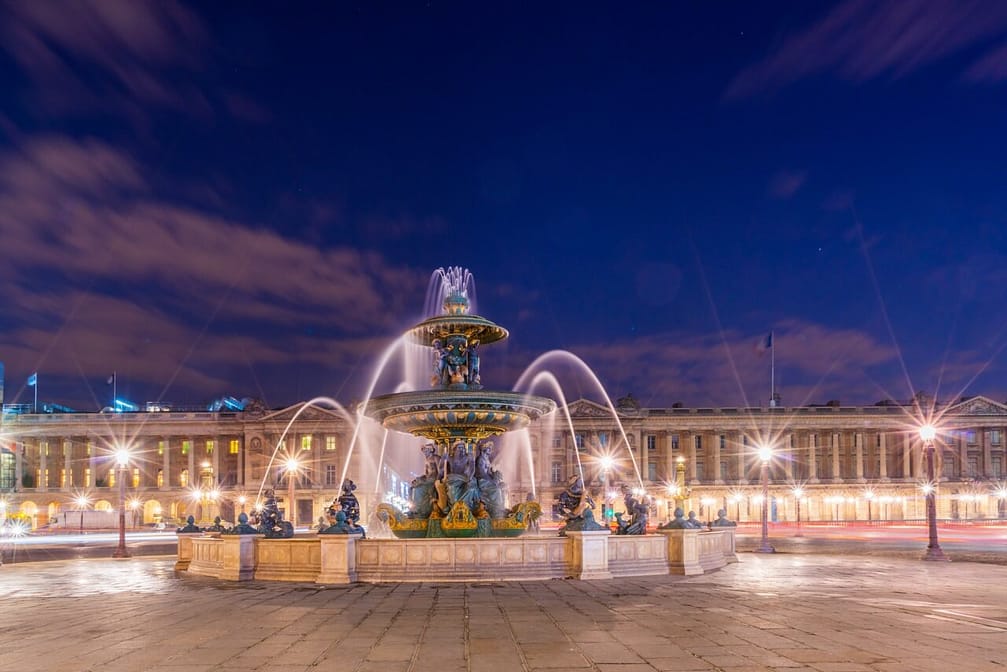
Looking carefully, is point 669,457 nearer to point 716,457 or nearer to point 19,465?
point 716,457

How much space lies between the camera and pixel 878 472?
108438mm

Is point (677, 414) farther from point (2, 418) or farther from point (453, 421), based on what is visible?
point (453, 421)

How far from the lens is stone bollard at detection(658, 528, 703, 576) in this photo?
67.4 ft

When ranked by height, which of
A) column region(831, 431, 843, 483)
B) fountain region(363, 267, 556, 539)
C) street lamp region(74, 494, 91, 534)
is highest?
fountain region(363, 267, 556, 539)

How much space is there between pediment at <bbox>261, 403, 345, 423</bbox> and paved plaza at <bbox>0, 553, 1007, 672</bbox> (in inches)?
3484

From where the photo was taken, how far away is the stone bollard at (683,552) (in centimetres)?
2055

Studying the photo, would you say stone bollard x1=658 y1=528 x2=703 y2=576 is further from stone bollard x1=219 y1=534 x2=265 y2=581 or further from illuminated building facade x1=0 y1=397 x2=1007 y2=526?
illuminated building facade x1=0 y1=397 x2=1007 y2=526

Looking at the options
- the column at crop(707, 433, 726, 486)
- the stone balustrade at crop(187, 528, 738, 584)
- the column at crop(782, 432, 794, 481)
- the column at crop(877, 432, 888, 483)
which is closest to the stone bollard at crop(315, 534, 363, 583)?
the stone balustrade at crop(187, 528, 738, 584)

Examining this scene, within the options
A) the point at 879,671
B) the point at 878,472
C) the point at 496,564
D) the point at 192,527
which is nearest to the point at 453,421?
the point at 496,564

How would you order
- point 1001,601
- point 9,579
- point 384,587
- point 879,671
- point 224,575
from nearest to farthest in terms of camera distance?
point 879,671 → point 1001,601 → point 384,587 → point 224,575 → point 9,579

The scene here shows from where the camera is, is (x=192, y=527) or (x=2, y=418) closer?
(x=192, y=527)

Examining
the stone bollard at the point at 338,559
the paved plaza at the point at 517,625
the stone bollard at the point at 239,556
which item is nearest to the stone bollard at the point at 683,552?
the paved plaza at the point at 517,625

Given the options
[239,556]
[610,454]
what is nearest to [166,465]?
[610,454]

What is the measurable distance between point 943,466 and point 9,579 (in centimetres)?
10921
